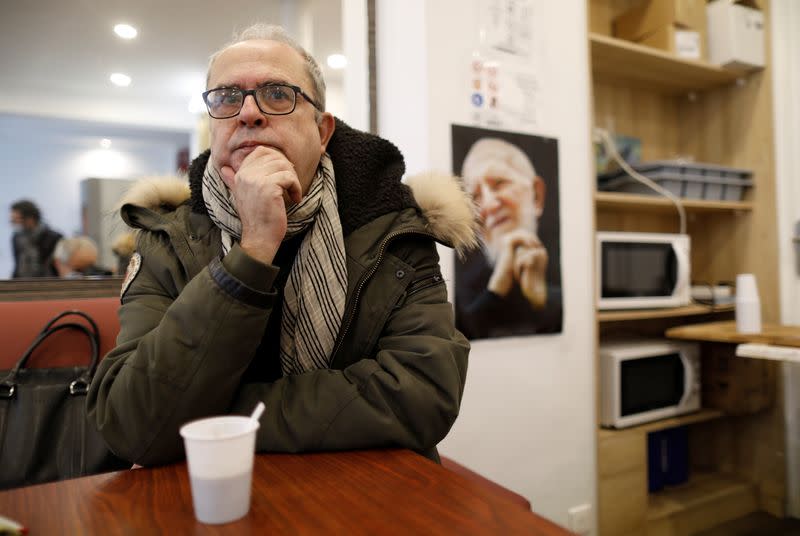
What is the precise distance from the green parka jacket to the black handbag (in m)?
0.32

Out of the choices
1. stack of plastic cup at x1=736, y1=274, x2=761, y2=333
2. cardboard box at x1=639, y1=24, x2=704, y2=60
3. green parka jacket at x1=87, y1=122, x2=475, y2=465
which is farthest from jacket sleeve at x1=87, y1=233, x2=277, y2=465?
cardboard box at x1=639, y1=24, x2=704, y2=60

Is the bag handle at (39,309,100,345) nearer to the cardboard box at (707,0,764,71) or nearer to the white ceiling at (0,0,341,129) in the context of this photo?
the white ceiling at (0,0,341,129)

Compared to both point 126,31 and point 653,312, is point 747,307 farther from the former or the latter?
point 126,31

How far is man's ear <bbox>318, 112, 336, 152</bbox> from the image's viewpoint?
1.14 m

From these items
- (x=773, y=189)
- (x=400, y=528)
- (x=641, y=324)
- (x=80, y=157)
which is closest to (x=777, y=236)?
(x=773, y=189)

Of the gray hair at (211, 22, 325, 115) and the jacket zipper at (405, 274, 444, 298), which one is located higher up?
the gray hair at (211, 22, 325, 115)

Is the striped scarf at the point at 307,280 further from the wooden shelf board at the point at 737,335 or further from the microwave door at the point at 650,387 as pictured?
the wooden shelf board at the point at 737,335

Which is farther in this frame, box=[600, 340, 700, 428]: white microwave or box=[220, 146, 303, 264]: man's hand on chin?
box=[600, 340, 700, 428]: white microwave

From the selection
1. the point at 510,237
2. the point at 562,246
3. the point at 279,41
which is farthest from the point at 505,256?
the point at 279,41

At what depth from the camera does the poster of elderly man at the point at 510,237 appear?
74.3 inches

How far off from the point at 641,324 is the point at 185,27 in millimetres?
2523

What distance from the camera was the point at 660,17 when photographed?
2.44 meters

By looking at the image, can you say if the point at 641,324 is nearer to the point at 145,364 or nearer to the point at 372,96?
the point at 372,96

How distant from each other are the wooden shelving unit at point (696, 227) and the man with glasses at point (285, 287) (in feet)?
4.63
